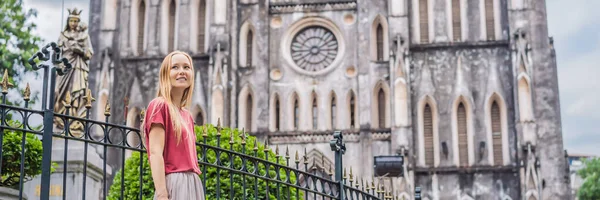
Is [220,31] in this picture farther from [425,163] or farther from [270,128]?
[425,163]

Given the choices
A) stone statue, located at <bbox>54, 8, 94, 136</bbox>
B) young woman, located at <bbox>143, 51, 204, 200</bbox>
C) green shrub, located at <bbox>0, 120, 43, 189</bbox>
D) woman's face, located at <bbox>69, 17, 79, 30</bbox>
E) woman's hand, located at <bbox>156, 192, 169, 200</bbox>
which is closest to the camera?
woman's hand, located at <bbox>156, 192, 169, 200</bbox>

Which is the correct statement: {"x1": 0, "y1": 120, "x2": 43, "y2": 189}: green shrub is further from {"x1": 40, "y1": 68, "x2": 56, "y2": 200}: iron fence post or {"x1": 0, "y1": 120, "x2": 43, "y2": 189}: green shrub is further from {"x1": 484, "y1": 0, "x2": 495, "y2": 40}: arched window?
{"x1": 484, "y1": 0, "x2": 495, "y2": 40}: arched window

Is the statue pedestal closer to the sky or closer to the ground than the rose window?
closer to the ground

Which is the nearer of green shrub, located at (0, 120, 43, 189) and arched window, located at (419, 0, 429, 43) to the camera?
green shrub, located at (0, 120, 43, 189)

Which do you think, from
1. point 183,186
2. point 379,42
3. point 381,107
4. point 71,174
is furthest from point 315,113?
point 183,186

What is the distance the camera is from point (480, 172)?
2892cm

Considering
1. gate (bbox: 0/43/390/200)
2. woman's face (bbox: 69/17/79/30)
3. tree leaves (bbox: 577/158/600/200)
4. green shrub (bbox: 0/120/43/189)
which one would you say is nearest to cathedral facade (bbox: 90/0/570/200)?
gate (bbox: 0/43/390/200)

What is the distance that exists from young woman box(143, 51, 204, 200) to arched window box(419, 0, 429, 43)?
987 inches

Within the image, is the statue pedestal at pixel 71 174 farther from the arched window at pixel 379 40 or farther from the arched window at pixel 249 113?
the arched window at pixel 379 40

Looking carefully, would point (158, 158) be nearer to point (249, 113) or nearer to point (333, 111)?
point (333, 111)

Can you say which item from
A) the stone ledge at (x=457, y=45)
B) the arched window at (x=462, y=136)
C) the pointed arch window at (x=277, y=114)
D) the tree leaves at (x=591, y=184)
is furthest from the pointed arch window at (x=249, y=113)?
the tree leaves at (x=591, y=184)

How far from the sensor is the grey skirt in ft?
18.2

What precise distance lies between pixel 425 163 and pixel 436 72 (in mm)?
2968

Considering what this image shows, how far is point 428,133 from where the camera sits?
29.6 m
